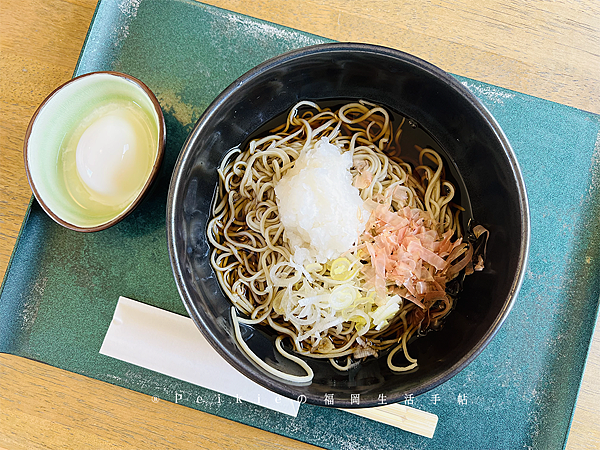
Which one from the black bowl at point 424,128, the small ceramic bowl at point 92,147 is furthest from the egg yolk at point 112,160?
the black bowl at point 424,128

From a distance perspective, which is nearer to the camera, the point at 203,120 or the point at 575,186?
the point at 203,120

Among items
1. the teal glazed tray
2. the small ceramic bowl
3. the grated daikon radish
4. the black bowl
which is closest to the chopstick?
the teal glazed tray

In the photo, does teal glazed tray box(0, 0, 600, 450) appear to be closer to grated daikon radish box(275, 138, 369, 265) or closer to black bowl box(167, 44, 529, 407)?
black bowl box(167, 44, 529, 407)

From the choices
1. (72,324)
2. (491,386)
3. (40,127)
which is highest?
(40,127)

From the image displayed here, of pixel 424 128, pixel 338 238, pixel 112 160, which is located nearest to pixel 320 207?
pixel 338 238

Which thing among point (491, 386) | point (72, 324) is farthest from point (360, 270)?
point (72, 324)

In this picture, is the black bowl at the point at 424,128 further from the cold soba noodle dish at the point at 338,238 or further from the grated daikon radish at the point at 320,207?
the grated daikon radish at the point at 320,207

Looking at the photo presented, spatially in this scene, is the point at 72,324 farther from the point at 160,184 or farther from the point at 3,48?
the point at 3,48
